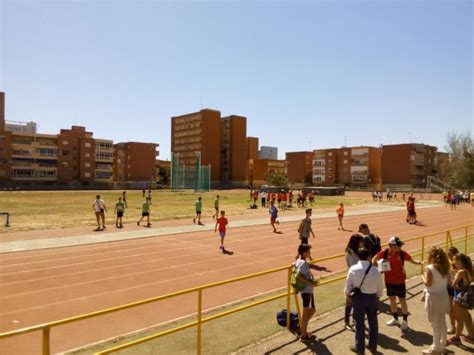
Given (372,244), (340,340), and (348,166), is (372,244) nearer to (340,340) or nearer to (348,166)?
(340,340)

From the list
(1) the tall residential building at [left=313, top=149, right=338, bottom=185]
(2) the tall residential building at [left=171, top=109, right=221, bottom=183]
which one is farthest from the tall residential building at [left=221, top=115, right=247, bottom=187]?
(1) the tall residential building at [left=313, top=149, right=338, bottom=185]

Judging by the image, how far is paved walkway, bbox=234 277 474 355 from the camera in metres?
5.89

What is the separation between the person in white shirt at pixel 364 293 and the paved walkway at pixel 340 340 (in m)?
0.35

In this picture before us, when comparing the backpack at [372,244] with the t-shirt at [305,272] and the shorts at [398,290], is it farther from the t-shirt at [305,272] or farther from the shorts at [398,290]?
the t-shirt at [305,272]

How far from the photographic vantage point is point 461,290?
6.15 meters

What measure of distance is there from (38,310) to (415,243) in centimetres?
1469

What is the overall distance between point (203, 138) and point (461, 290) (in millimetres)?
108490

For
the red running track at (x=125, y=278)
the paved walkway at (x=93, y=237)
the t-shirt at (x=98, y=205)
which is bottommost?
the red running track at (x=125, y=278)

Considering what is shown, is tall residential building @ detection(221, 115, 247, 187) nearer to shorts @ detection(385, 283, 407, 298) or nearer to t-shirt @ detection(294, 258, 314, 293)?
shorts @ detection(385, 283, 407, 298)

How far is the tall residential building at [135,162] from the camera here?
11038 cm

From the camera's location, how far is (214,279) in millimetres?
10961

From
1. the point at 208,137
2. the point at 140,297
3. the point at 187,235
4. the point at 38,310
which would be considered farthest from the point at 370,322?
the point at 208,137

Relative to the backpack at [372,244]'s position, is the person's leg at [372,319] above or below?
below

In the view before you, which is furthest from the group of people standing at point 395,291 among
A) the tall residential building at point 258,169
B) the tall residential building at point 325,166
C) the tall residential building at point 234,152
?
the tall residential building at point 258,169
